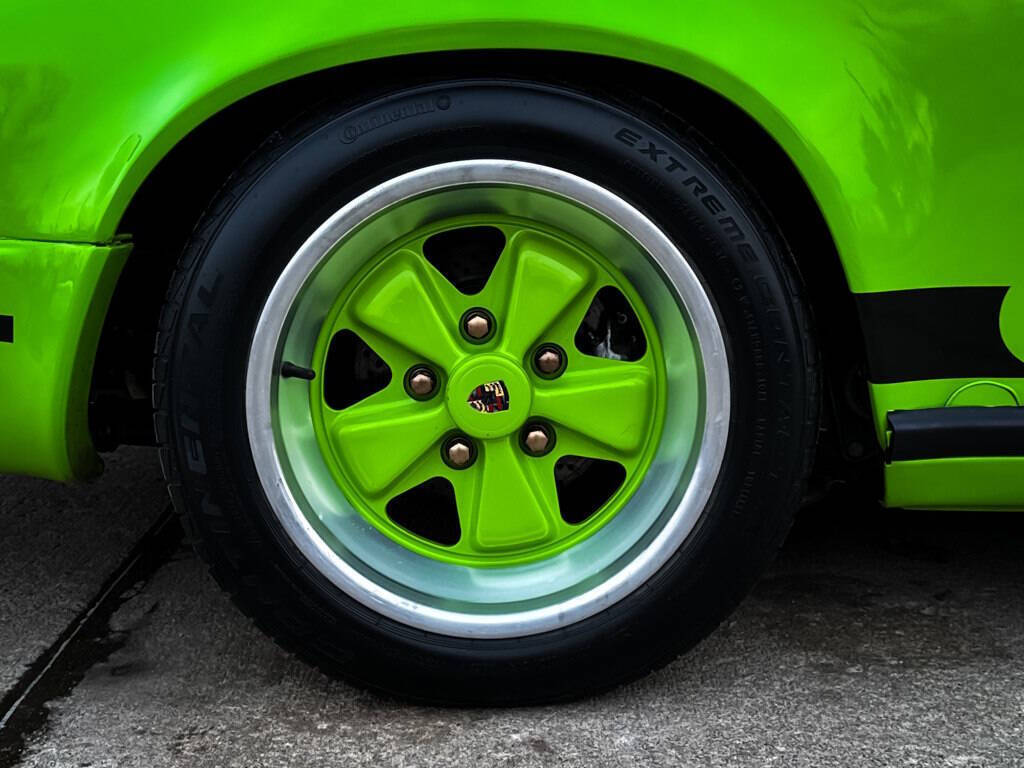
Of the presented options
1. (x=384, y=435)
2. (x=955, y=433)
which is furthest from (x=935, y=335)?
(x=384, y=435)

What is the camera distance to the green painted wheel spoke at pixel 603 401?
70.8 inches

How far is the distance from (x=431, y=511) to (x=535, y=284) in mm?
490

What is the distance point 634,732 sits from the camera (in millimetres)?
1732

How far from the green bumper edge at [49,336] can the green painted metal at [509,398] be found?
33cm

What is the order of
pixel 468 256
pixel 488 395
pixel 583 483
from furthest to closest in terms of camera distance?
pixel 583 483
pixel 468 256
pixel 488 395

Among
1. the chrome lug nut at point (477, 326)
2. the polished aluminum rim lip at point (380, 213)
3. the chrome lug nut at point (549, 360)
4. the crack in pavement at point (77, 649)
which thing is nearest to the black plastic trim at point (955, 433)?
the polished aluminum rim lip at point (380, 213)

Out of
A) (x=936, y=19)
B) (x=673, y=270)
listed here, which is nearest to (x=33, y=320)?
(x=673, y=270)

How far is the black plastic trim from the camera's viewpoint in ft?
5.55

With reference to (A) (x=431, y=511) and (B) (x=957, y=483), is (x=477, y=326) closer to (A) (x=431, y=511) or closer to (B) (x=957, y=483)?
(A) (x=431, y=511)

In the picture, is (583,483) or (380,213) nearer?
(380,213)

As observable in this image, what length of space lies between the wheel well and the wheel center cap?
42 cm

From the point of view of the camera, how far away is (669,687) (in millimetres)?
1862

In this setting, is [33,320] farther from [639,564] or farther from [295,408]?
[639,564]

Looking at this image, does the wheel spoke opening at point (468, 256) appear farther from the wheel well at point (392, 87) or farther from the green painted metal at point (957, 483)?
the green painted metal at point (957, 483)
